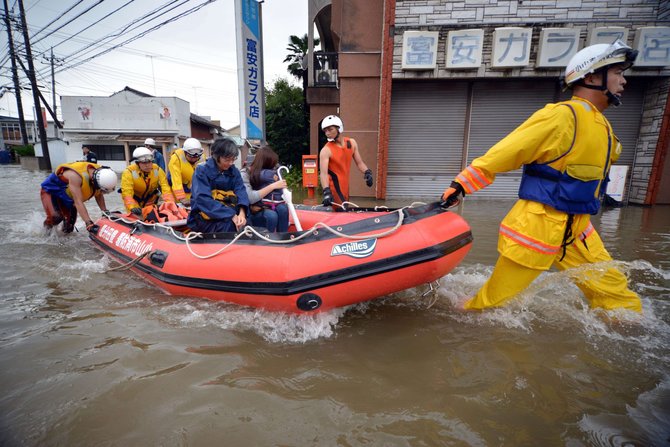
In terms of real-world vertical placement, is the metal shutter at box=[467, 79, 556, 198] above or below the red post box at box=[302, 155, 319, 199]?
above

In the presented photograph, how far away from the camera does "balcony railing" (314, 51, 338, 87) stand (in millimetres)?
10531

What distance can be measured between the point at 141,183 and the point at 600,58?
512 cm

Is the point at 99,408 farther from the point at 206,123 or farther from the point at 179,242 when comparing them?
the point at 206,123

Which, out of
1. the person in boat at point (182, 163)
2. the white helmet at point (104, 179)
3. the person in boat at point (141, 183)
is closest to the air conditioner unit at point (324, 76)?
the person in boat at point (182, 163)

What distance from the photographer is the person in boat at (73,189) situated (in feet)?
14.2

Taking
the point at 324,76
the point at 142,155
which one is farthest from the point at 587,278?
the point at 324,76

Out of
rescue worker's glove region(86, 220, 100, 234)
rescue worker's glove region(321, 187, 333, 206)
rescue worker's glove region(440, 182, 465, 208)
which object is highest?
rescue worker's glove region(440, 182, 465, 208)

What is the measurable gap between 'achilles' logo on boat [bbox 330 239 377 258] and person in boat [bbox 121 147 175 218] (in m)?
3.45

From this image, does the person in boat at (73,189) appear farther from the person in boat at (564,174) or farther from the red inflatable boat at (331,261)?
the person in boat at (564,174)

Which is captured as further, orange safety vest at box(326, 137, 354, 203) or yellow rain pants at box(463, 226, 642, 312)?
orange safety vest at box(326, 137, 354, 203)

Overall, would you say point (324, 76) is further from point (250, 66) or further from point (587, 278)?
point (587, 278)

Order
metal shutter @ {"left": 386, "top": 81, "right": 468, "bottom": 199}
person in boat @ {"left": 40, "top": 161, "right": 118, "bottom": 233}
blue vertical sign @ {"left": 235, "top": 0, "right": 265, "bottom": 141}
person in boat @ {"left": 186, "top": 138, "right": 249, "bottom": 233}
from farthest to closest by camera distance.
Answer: metal shutter @ {"left": 386, "top": 81, "right": 468, "bottom": 199}
blue vertical sign @ {"left": 235, "top": 0, "right": 265, "bottom": 141}
person in boat @ {"left": 40, "top": 161, "right": 118, "bottom": 233}
person in boat @ {"left": 186, "top": 138, "right": 249, "bottom": 233}

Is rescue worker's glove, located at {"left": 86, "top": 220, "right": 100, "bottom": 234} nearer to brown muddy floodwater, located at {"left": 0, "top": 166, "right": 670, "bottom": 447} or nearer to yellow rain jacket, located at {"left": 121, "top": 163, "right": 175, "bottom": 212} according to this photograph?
yellow rain jacket, located at {"left": 121, "top": 163, "right": 175, "bottom": 212}

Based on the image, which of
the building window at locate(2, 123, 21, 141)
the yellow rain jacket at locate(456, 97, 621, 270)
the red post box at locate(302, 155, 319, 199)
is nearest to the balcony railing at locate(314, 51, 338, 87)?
the red post box at locate(302, 155, 319, 199)
